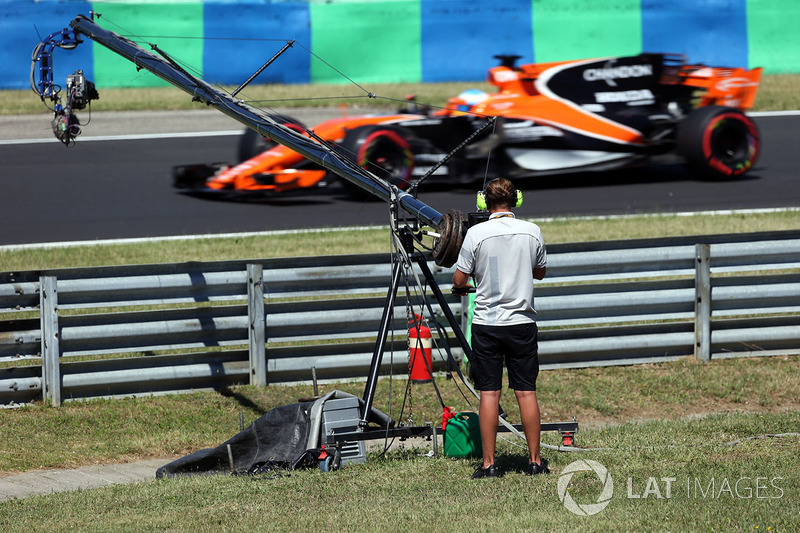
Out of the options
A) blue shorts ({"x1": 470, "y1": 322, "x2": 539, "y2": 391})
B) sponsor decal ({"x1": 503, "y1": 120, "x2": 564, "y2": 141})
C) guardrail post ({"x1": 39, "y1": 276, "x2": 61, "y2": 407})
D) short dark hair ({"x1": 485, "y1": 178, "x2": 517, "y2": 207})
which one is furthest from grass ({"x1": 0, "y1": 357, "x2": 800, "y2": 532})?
sponsor decal ({"x1": 503, "y1": 120, "x2": 564, "y2": 141})

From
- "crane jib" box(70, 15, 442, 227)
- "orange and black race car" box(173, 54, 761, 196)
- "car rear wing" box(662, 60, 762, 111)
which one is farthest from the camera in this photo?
"car rear wing" box(662, 60, 762, 111)

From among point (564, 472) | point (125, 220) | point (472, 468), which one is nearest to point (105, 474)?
point (472, 468)

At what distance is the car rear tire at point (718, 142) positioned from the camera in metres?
14.5

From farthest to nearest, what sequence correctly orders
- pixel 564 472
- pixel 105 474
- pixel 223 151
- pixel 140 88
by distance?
1. pixel 140 88
2. pixel 223 151
3. pixel 105 474
4. pixel 564 472

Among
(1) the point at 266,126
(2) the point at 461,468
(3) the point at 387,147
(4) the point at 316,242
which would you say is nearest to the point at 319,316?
(1) the point at 266,126

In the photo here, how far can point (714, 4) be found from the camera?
21797 millimetres

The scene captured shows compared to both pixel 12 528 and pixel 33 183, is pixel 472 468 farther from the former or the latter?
pixel 33 183

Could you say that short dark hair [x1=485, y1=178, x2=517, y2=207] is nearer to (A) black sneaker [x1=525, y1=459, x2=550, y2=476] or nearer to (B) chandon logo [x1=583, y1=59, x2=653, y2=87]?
(A) black sneaker [x1=525, y1=459, x2=550, y2=476]

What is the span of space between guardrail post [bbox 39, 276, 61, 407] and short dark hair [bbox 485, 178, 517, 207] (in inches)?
159

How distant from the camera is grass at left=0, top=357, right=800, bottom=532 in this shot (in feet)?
15.9

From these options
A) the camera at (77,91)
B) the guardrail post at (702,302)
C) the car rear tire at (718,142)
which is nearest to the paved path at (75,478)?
the camera at (77,91)

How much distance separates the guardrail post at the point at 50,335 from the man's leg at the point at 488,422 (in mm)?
3995

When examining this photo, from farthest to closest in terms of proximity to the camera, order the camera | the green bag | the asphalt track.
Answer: the asphalt track, the camera, the green bag

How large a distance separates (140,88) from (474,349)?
16.8 m
